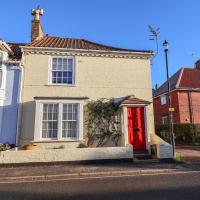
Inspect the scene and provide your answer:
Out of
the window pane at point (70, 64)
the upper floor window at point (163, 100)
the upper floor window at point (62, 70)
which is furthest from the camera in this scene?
the upper floor window at point (163, 100)

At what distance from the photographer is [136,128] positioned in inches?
537

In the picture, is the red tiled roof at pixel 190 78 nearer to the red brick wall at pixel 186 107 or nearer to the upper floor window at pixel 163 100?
the red brick wall at pixel 186 107

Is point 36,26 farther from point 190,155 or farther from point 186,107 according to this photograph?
point 186,107

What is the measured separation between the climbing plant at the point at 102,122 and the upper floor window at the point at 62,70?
2.30m

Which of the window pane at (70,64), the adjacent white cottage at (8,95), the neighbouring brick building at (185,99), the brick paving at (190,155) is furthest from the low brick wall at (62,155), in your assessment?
the neighbouring brick building at (185,99)

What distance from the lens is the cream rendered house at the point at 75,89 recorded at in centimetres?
1355

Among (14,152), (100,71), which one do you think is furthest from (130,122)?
(14,152)

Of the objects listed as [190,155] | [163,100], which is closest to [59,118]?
[190,155]

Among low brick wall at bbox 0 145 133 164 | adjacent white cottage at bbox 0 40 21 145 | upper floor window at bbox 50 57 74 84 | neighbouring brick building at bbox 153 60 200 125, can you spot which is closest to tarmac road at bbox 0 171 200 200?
low brick wall at bbox 0 145 133 164

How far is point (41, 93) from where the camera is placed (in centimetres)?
1421

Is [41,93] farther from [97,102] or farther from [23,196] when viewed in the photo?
[23,196]

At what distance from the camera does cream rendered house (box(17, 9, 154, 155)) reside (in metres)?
13.6

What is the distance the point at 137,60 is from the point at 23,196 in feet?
39.3

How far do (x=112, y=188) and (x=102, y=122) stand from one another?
7407 mm
